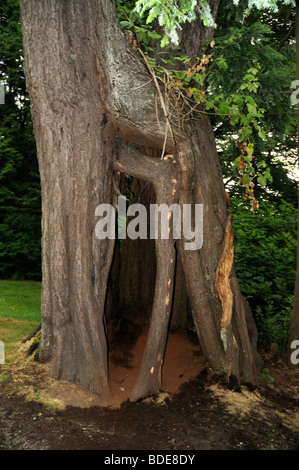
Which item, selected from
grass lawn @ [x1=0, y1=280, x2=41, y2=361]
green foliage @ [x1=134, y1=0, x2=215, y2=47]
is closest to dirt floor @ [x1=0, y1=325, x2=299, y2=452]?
grass lawn @ [x1=0, y1=280, x2=41, y2=361]

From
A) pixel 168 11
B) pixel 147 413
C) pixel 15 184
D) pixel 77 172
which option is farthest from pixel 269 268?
pixel 15 184

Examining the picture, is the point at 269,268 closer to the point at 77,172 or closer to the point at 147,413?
the point at 147,413

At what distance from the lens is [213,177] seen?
202 inches

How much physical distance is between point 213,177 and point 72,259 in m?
2.08

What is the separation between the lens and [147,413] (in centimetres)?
432

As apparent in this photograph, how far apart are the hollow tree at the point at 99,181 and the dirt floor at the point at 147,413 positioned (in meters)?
0.22

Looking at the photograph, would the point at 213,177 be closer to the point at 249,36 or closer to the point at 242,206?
the point at 249,36

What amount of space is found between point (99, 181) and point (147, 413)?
107 inches

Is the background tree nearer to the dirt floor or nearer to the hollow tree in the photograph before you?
the hollow tree

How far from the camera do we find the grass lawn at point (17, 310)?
659 cm

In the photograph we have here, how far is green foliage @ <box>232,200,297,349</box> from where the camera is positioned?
6.87 meters
